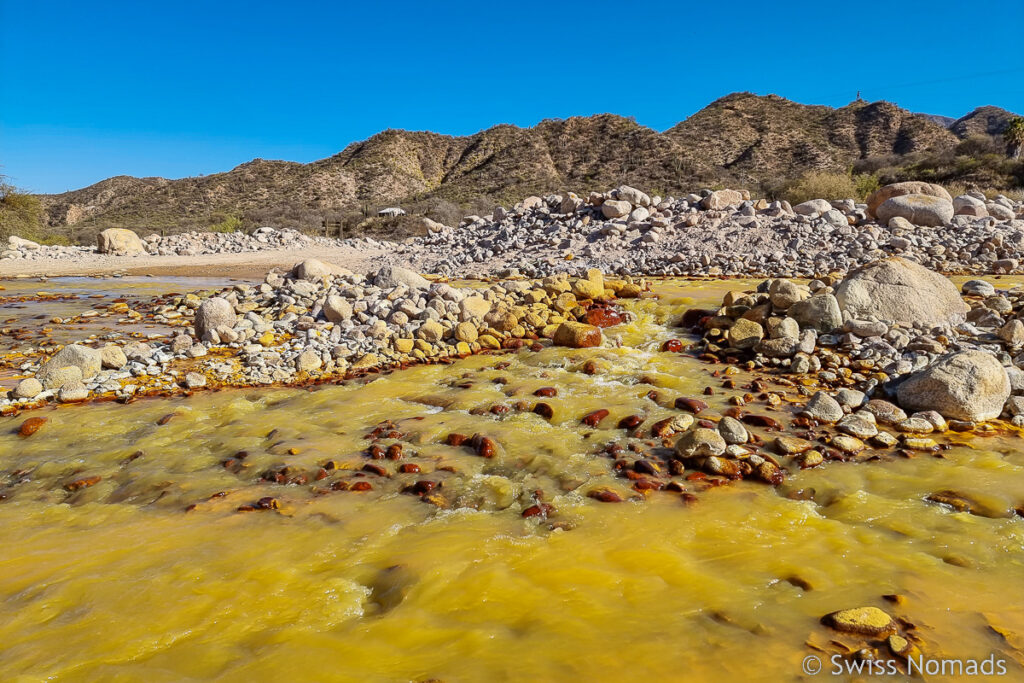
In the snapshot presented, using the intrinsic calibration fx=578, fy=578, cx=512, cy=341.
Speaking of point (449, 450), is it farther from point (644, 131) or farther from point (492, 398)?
point (644, 131)

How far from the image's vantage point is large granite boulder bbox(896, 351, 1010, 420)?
4449 millimetres

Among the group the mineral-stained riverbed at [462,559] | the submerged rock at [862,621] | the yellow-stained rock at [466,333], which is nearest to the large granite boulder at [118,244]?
the yellow-stained rock at [466,333]

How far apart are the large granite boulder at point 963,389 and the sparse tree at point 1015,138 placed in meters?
28.2

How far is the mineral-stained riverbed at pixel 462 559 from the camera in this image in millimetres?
2150

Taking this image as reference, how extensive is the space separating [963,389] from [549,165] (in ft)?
130

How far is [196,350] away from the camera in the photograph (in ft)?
22.8

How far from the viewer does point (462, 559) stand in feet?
9.12

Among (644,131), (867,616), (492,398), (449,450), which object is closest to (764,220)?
(492,398)

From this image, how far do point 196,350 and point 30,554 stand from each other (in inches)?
173

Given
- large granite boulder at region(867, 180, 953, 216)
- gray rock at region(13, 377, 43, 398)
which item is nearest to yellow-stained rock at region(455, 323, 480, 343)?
gray rock at region(13, 377, 43, 398)

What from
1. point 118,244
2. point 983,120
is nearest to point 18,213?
point 118,244

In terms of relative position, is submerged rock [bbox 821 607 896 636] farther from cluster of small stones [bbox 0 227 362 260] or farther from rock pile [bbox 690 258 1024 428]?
cluster of small stones [bbox 0 227 362 260]

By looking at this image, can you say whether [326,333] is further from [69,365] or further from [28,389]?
[28,389]

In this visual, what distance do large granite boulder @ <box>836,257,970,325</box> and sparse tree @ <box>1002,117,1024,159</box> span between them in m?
25.3
